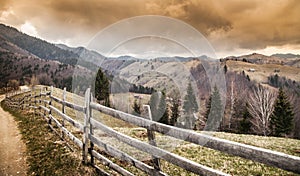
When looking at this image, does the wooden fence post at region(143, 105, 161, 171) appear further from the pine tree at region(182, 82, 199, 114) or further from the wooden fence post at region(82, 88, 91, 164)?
the pine tree at region(182, 82, 199, 114)

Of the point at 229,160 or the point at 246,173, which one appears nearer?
the point at 246,173

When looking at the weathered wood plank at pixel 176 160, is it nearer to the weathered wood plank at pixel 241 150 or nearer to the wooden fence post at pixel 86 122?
the weathered wood plank at pixel 241 150

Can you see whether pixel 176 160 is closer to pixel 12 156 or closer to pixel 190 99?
pixel 12 156

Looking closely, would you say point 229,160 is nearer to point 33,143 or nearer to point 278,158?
point 278,158

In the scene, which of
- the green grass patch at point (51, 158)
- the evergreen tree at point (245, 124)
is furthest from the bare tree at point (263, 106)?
the green grass patch at point (51, 158)

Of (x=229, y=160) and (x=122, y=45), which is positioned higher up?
(x=122, y=45)

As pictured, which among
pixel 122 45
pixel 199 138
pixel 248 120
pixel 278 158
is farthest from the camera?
pixel 248 120

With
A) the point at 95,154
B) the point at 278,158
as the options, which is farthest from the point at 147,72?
the point at 278,158

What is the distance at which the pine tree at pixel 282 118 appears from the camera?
160 ft

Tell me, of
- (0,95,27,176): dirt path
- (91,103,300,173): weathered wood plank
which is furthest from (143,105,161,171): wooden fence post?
(0,95,27,176): dirt path

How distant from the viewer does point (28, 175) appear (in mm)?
7773

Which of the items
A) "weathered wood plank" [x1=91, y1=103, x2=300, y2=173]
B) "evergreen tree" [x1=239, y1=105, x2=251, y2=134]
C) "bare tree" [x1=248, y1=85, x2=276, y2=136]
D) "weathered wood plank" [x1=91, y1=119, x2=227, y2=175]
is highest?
"weathered wood plank" [x1=91, y1=103, x2=300, y2=173]

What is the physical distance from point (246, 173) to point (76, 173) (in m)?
6.41

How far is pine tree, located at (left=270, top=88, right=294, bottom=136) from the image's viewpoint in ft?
160
